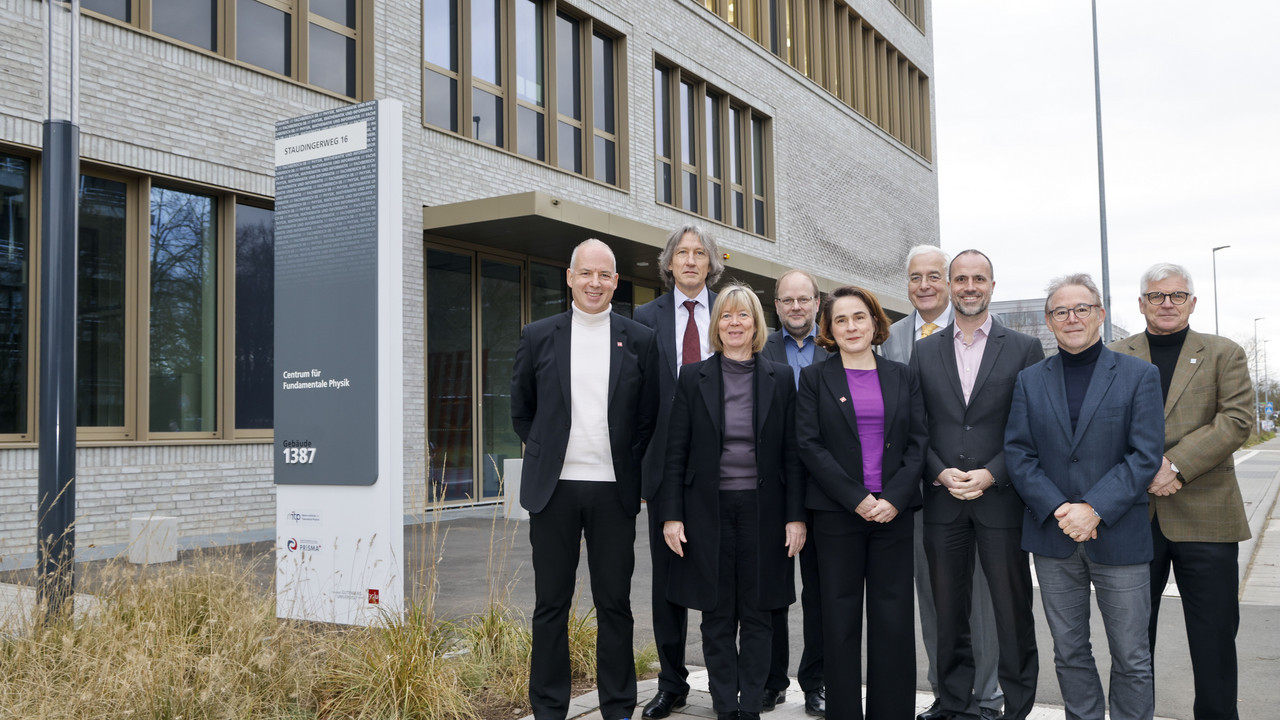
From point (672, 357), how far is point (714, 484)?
926 millimetres

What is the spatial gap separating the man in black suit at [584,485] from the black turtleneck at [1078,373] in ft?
5.97

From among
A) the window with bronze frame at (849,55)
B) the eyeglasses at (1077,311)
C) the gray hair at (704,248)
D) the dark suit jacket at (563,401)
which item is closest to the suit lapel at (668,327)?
the gray hair at (704,248)

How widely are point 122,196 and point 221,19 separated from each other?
2.43 meters

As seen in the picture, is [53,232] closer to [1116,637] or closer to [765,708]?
[765,708]

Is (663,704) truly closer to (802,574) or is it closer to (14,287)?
(802,574)

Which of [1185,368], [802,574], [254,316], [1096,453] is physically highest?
[254,316]

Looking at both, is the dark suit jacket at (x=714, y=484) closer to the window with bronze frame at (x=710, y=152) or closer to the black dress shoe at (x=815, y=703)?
the black dress shoe at (x=815, y=703)

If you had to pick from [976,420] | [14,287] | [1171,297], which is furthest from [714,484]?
[14,287]

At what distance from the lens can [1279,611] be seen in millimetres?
7465

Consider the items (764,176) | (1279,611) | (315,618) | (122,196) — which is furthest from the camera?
(764,176)

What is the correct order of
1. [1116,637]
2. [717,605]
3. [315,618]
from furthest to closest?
[315,618]
[717,605]
[1116,637]

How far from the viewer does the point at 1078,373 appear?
424cm

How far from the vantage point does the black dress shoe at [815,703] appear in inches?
183

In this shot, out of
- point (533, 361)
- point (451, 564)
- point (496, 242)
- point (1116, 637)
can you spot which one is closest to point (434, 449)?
point (496, 242)
